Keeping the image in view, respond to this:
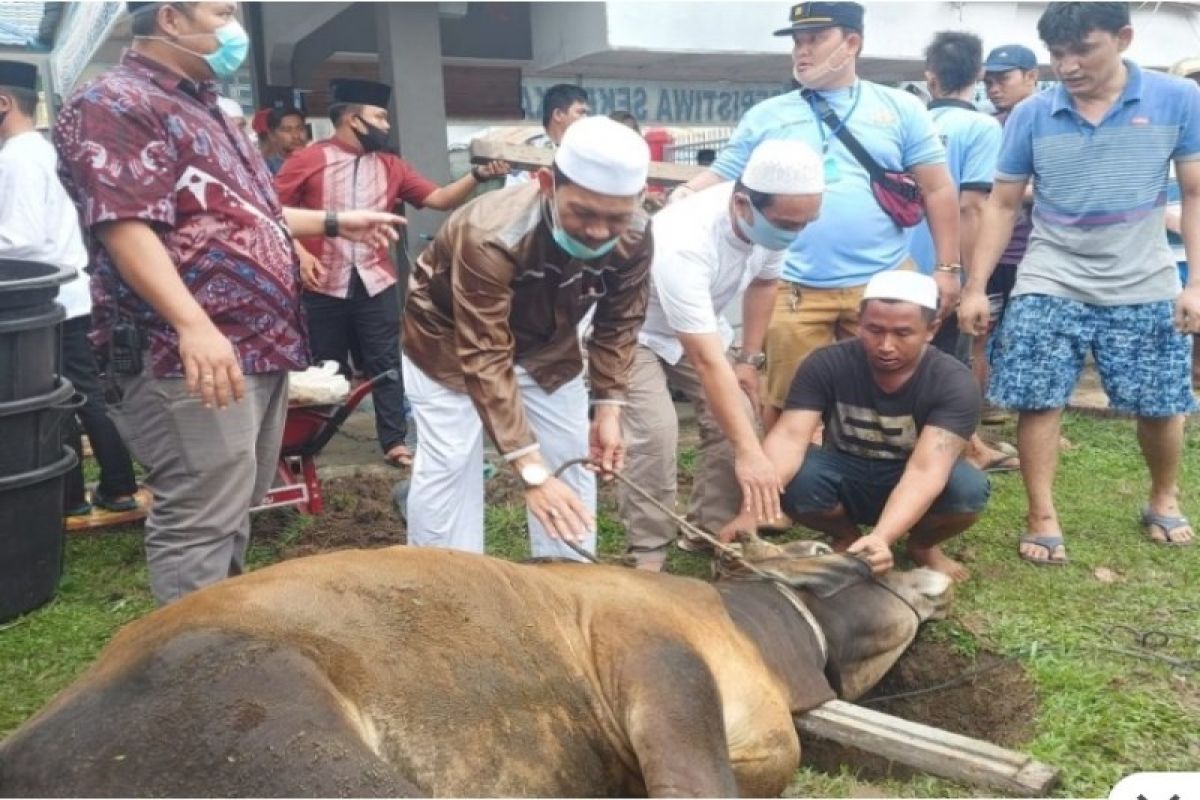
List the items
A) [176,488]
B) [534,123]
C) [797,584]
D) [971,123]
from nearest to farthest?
1. [176,488]
2. [797,584]
3. [971,123]
4. [534,123]

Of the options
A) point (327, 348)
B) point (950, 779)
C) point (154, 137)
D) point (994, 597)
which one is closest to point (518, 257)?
point (154, 137)

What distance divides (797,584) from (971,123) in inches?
140

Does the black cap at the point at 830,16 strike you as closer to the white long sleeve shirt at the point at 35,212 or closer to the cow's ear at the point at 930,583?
the cow's ear at the point at 930,583

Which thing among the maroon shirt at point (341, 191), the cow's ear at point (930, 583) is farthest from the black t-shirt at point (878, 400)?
the maroon shirt at point (341, 191)

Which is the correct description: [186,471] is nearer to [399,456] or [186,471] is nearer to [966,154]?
[399,456]

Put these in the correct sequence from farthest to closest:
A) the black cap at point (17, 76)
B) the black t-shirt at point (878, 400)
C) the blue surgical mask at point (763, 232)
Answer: the black cap at point (17, 76) → the black t-shirt at point (878, 400) → the blue surgical mask at point (763, 232)

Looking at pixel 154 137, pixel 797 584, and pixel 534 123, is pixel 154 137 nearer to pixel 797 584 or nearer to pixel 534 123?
pixel 797 584

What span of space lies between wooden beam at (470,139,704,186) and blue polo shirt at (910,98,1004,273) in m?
1.41

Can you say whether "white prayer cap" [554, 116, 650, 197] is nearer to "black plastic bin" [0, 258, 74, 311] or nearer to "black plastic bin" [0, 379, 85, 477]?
"black plastic bin" [0, 258, 74, 311]

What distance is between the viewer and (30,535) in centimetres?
442

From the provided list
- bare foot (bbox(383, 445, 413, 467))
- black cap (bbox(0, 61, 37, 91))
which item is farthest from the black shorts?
black cap (bbox(0, 61, 37, 91))

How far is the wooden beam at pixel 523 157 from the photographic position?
256 inches

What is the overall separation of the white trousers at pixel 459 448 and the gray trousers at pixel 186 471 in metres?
A: 0.75

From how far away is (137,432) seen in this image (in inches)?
137
